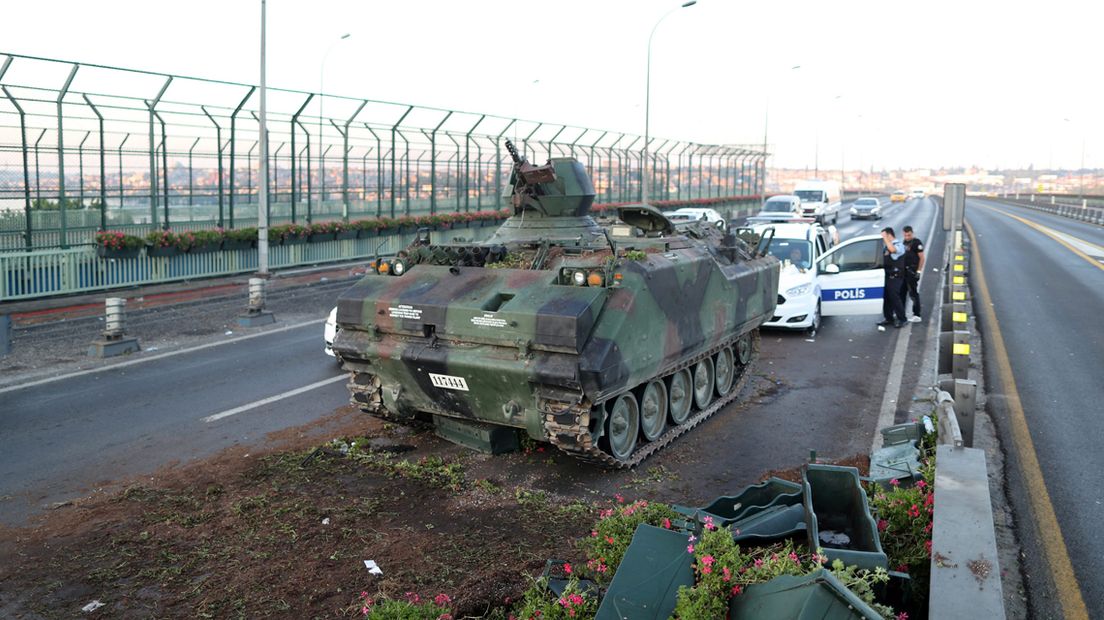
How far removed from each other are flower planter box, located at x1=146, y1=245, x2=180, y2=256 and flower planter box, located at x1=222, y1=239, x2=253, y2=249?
1.46 meters

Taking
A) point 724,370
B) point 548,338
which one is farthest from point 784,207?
point 548,338

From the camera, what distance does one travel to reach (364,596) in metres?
5.95

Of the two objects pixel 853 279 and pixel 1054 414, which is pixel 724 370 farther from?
pixel 853 279

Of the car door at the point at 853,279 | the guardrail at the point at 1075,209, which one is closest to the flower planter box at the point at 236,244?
the car door at the point at 853,279

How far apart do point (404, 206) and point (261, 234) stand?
33.5ft

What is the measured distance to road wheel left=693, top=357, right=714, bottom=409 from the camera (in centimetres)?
1052

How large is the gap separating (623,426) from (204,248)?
15561 millimetres

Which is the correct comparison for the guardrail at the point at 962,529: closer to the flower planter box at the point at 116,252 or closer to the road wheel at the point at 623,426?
the road wheel at the point at 623,426

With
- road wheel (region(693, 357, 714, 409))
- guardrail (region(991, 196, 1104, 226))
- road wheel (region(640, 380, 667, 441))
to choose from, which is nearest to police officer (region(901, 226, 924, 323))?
road wheel (region(693, 357, 714, 409))

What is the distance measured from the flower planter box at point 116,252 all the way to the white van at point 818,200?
29.8 metres

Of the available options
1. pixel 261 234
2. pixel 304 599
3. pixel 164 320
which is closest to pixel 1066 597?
pixel 304 599

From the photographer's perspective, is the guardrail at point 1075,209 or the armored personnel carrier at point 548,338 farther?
the guardrail at point 1075,209

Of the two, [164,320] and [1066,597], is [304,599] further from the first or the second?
[164,320]

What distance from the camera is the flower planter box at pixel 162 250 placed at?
20.1 metres
